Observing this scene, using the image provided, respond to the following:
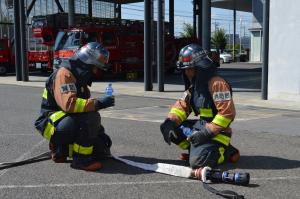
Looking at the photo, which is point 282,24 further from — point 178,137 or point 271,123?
point 178,137

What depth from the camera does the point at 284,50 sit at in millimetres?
14352

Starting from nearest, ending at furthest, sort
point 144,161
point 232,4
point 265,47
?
point 144,161
point 265,47
point 232,4

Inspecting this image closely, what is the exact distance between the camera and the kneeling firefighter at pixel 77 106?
583 centimetres

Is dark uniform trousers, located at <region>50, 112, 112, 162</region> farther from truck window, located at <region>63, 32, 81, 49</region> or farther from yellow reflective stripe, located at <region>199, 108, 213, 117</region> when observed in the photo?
truck window, located at <region>63, 32, 81, 49</region>

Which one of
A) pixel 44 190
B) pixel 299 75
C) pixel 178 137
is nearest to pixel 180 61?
pixel 178 137

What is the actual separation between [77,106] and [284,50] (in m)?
9.90

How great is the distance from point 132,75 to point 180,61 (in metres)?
18.9

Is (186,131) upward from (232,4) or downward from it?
downward

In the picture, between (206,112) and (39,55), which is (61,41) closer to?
(39,55)

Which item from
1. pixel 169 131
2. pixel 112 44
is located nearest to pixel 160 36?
pixel 112 44

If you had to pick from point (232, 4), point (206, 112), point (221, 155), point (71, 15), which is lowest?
point (221, 155)

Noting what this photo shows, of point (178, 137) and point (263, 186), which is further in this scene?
point (178, 137)

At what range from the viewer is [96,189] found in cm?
528

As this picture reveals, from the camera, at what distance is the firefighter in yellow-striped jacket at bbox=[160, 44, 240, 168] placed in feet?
19.2
